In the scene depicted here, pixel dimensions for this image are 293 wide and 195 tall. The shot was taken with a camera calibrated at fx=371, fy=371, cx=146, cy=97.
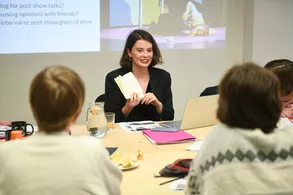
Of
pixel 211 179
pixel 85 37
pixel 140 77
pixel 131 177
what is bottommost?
pixel 131 177

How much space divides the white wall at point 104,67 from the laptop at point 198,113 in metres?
1.87

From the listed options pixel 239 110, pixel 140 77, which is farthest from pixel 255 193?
pixel 140 77

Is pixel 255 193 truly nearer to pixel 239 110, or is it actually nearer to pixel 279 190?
pixel 279 190

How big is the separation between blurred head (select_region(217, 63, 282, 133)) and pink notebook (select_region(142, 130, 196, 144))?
2.71ft

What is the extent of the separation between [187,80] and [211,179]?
3.18m

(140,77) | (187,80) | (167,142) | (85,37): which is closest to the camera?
(167,142)

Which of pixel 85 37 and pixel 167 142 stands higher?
pixel 85 37

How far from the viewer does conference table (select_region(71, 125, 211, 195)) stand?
1402 millimetres

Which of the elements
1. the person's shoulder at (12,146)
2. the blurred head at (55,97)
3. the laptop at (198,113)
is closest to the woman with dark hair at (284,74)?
the laptop at (198,113)

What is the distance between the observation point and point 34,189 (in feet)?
3.61

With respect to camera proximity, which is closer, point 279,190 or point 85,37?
point 279,190

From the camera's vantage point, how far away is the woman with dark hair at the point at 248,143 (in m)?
1.17

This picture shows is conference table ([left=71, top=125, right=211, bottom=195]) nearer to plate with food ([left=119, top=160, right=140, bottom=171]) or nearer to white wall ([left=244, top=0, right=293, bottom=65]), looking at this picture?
plate with food ([left=119, top=160, right=140, bottom=171])

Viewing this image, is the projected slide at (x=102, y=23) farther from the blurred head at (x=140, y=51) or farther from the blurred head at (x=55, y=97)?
the blurred head at (x=55, y=97)
